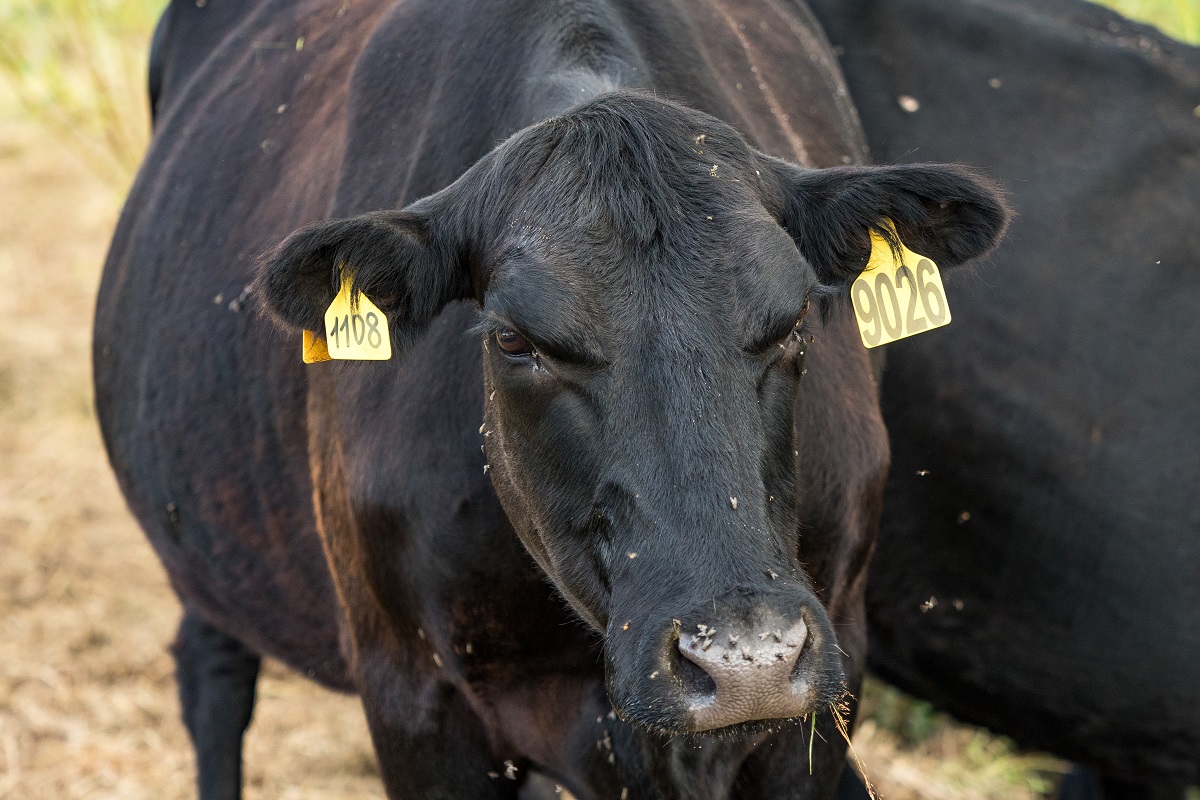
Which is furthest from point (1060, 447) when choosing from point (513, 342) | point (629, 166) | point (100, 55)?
point (100, 55)

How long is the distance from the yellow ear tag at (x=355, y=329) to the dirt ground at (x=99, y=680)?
2.90 metres

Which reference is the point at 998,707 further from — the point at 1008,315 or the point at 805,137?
the point at 805,137

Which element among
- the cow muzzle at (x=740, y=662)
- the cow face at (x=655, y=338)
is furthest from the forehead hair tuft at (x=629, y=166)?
the cow muzzle at (x=740, y=662)

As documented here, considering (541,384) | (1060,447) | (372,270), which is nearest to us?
(541,384)

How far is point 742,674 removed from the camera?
2.29 m

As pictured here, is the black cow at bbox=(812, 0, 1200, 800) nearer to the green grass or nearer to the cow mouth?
the cow mouth

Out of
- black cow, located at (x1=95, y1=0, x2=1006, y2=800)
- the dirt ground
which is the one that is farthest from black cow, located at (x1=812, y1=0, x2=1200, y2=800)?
the dirt ground

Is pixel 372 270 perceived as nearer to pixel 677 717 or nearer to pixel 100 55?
pixel 677 717

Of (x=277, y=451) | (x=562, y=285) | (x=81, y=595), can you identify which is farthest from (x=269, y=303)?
(x=81, y=595)

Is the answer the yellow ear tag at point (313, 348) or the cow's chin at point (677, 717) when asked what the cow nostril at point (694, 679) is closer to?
the cow's chin at point (677, 717)

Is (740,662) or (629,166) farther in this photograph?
(629,166)

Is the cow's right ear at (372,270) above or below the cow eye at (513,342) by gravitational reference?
above

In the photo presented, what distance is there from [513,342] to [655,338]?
31 centimetres

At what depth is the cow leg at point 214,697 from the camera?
16.1ft
